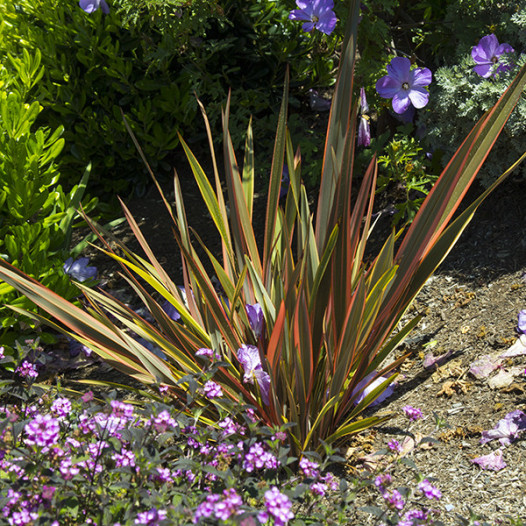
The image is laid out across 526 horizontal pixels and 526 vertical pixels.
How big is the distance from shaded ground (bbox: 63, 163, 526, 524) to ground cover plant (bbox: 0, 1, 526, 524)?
0.10m

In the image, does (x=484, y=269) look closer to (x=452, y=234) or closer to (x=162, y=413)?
(x=452, y=234)

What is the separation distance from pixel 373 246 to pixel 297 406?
1.05 meters

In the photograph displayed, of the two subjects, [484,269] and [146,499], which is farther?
[484,269]

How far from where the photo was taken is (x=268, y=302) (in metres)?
1.75

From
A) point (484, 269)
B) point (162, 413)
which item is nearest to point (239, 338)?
point (162, 413)

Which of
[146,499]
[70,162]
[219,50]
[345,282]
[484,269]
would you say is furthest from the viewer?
[70,162]

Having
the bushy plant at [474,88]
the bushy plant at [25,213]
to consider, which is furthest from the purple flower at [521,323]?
the bushy plant at [25,213]

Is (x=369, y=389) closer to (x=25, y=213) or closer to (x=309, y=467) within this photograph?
(x=309, y=467)

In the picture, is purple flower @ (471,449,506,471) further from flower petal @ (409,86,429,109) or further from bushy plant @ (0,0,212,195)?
bushy plant @ (0,0,212,195)

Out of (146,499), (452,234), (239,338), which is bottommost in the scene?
(146,499)

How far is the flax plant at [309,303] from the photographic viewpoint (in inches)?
63.9

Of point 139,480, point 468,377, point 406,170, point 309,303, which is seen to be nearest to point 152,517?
point 139,480

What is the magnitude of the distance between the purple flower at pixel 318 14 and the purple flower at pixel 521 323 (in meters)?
1.16

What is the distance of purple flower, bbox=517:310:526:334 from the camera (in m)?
1.97
